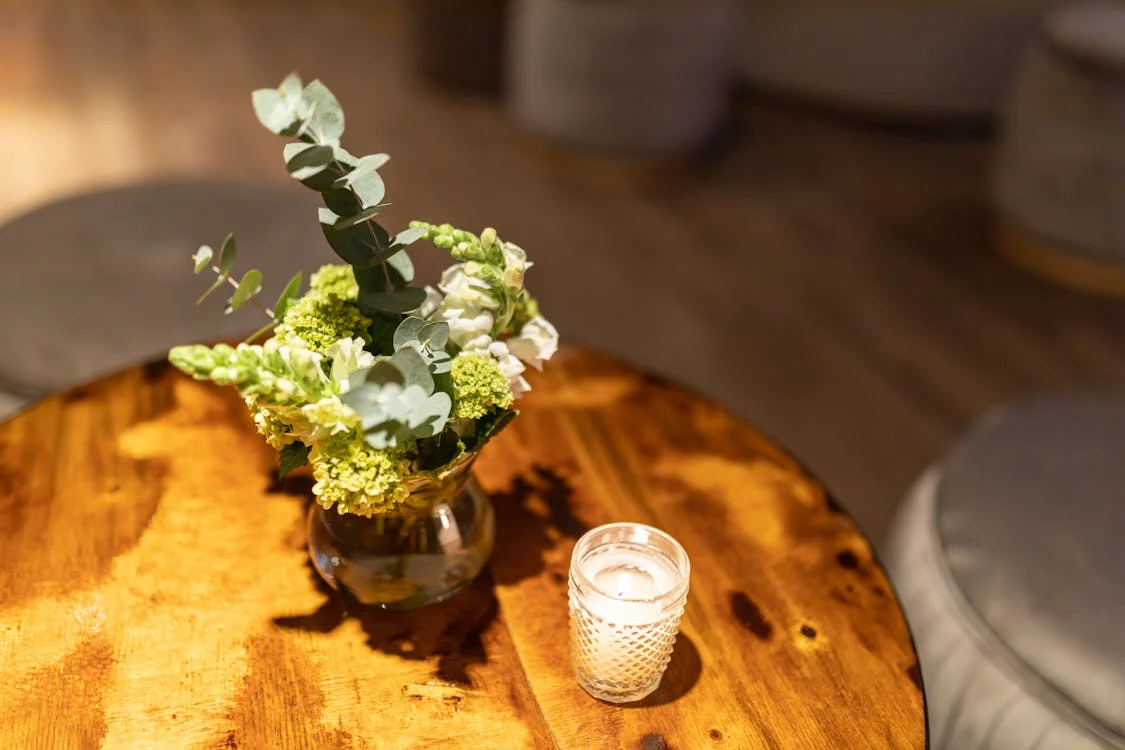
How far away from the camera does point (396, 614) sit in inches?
35.6

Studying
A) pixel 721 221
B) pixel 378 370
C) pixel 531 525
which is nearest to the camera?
pixel 378 370

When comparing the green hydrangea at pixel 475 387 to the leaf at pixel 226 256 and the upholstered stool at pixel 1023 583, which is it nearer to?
the leaf at pixel 226 256

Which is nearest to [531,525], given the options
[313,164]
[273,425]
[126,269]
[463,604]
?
[463,604]

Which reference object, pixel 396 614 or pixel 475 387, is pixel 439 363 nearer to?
pixel 475 387

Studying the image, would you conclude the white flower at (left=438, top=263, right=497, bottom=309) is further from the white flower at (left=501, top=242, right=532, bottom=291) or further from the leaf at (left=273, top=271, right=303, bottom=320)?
the leaf at (left=273, top=271, right=303, bottom=320)

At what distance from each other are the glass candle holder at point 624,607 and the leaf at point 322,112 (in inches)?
14.6

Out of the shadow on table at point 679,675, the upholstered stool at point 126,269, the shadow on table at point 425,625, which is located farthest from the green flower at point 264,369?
the upholstered stool at point 126,269

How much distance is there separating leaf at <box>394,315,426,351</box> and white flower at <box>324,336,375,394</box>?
35 millimetres

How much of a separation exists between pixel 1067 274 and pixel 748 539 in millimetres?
1960

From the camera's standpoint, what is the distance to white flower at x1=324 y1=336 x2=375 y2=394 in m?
0.73

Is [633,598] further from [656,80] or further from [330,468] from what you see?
[656,80]

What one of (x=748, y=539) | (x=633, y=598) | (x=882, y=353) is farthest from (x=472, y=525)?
(x=882, y=353)

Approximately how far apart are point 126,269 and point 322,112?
0.95m

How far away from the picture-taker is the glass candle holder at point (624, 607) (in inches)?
31.4
